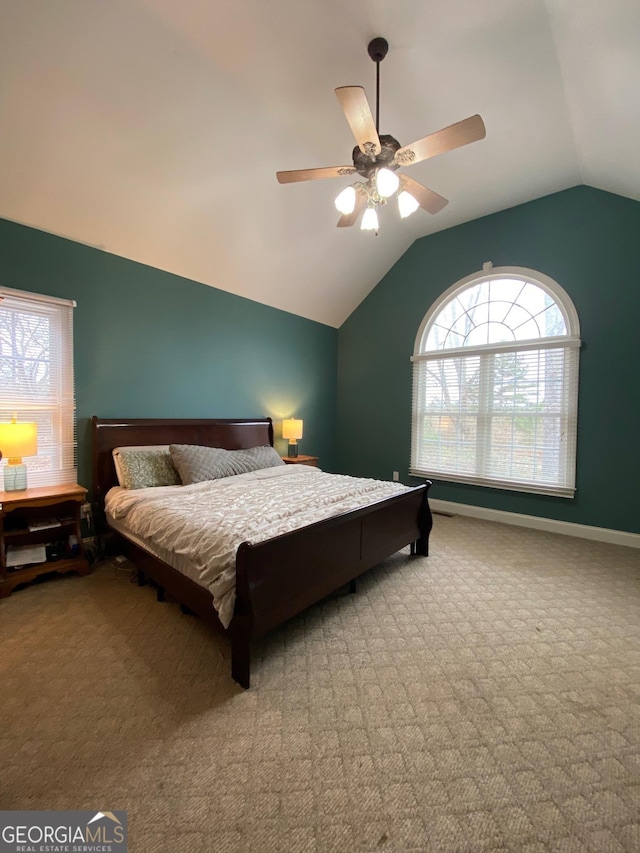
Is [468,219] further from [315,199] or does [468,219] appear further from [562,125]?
[315,199]

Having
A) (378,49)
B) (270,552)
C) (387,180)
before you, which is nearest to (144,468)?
(270,552)

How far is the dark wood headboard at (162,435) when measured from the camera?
3.07 meters

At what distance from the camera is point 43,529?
254cm

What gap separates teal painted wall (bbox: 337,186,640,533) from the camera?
11.0 ft

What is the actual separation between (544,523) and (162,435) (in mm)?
4196

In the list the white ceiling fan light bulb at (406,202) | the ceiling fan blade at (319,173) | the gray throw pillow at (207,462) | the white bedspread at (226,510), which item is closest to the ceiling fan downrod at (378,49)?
the ceiling fan blade at (319,173)

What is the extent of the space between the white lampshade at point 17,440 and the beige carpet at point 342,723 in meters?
1.00

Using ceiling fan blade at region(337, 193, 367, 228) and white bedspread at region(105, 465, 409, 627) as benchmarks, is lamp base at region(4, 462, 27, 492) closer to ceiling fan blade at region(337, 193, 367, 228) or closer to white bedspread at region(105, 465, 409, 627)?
white bedspread at region(105, 465, 409, 627)

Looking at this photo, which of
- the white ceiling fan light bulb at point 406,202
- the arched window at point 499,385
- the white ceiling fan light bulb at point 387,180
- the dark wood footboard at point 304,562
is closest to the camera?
the dark wood footboard at point 304,562

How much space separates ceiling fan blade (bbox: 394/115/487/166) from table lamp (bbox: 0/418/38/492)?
307 centimetres

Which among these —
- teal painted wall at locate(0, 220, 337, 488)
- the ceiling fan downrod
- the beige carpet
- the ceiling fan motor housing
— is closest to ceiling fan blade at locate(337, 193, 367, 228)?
the ceiling fan motor housing

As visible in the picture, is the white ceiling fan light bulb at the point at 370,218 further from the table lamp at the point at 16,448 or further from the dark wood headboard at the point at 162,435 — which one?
the table lamp at the point at 16,448

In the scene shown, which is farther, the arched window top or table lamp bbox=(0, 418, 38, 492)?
the arched window top

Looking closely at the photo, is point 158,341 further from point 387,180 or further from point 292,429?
point 387,180
